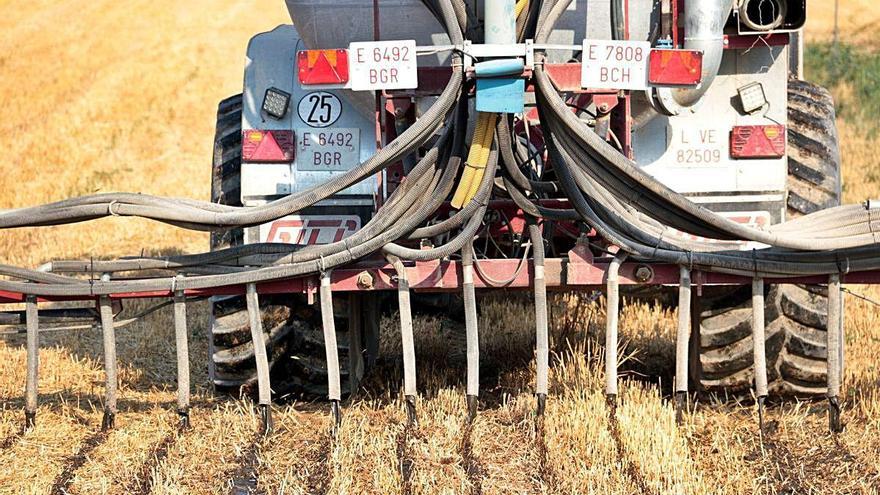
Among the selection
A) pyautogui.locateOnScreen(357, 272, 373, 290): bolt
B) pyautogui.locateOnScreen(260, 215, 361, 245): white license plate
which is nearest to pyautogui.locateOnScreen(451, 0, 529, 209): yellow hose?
pyautogui.locateOnScreen(357, 272, 373, 290): bolt

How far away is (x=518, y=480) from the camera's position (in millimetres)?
4914

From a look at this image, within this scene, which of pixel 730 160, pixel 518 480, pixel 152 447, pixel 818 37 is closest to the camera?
pixel 518 480

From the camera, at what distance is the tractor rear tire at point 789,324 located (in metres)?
5.85

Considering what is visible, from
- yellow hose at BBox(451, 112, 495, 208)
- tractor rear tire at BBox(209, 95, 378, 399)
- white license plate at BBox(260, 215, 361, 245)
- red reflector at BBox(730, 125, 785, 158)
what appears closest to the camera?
yellow hose at BBox(451, 112, 495, 208)

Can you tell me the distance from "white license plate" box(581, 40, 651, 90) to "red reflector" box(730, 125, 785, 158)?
0.87 meters

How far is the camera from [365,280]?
5371mm

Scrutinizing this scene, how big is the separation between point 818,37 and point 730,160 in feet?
60.8

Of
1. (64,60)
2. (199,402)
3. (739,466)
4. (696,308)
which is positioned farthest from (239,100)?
(64,60)

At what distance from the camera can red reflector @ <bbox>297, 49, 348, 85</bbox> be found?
512cm

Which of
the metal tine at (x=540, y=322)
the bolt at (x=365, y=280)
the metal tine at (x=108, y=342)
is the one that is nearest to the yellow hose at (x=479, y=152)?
the metal tine at (x=540, y=322)

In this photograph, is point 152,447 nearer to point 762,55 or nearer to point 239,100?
point 239,100

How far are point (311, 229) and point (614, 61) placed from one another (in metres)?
1.60

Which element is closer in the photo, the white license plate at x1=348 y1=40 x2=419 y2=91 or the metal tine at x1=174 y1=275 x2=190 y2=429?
the white license plate at x1=348 y1=40 x2=419 y2=91

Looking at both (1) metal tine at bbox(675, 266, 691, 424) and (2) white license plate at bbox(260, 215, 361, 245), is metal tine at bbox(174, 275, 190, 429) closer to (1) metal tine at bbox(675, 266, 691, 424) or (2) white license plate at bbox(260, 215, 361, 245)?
(2) white license plate at bbox(260, 215, 361, 245)
